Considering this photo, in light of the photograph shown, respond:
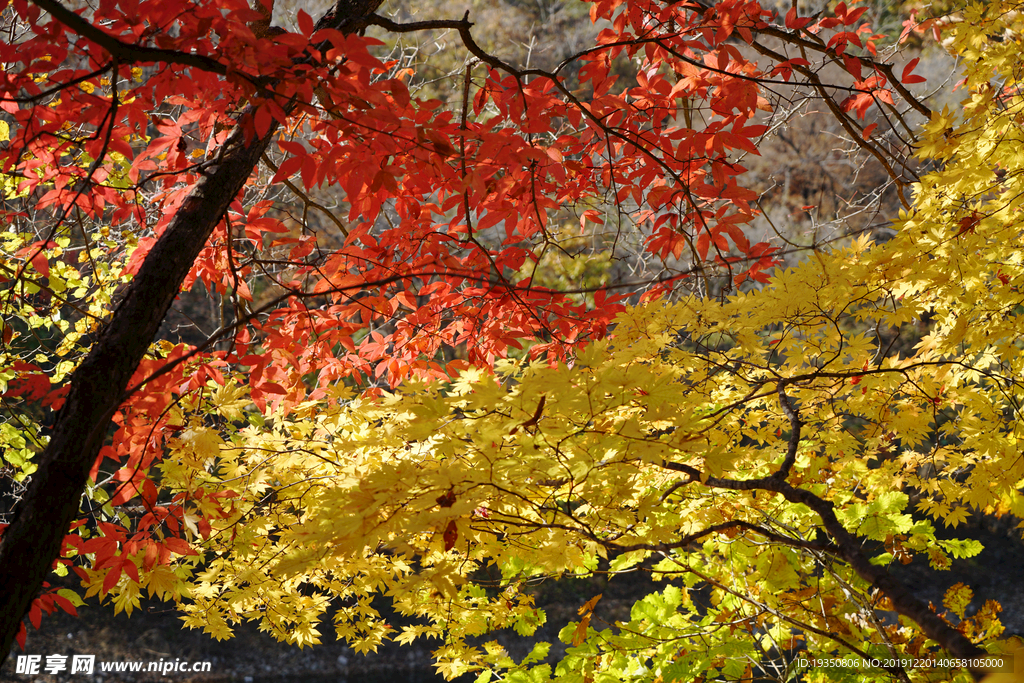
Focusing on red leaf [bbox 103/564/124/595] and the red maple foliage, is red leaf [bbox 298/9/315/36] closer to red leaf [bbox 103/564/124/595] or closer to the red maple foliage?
the red maple foliage

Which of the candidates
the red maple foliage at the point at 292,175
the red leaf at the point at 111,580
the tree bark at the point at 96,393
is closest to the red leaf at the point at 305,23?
the red maple foliage at the point at 292,175

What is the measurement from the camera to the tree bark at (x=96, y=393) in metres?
1.04

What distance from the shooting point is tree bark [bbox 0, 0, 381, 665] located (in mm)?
1039

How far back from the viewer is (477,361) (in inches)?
77.9

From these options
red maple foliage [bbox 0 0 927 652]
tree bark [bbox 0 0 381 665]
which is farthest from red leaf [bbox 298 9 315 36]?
tree bark [bbox 0 0 381 665]

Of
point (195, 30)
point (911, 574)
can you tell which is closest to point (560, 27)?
point (911, 574)

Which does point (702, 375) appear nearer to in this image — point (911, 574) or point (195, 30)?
point (195, 30)

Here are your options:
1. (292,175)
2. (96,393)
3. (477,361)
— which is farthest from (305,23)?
(477,361)

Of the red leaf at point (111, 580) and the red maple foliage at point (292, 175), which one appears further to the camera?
the red leaf at point (111, 580)

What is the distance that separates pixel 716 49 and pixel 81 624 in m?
6.39

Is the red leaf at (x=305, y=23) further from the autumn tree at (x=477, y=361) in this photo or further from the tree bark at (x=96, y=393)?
the tree bark at (x=96, y=393)

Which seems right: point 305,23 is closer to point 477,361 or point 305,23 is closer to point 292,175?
point 292,175

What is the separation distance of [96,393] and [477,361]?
3.49 feet

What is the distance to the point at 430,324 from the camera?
193 cm
